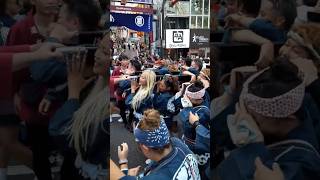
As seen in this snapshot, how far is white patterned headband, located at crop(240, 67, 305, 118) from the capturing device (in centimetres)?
171

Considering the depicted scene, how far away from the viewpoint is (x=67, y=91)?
64.0 inches

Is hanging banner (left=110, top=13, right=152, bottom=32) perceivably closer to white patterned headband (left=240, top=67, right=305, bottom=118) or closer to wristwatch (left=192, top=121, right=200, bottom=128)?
wristwatch (left=192, top=121, right=200, bottom=128)

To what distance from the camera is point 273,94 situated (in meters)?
1.71


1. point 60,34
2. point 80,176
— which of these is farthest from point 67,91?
point 80,176

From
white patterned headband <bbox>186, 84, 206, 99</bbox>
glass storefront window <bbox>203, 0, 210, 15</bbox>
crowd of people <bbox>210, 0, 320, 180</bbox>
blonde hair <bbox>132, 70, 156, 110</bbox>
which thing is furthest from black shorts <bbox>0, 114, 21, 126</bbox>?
white patterned headband <bbox>186, 84, 206, 99</bbox>

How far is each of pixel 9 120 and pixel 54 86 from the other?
21 cm

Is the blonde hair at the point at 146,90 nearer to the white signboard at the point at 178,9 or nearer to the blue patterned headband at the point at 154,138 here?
the blue patterned headband at the point at 154,138

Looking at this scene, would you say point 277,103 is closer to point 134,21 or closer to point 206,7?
point 206,7

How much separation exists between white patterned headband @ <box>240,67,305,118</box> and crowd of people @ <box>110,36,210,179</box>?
974 millimetres

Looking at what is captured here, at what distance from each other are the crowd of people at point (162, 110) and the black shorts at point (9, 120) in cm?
98

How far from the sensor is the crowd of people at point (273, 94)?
1.72 metres

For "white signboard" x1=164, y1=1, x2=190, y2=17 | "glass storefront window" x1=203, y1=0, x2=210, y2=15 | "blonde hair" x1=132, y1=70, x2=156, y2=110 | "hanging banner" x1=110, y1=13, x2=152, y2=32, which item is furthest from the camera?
"blonde hair" x1=132, y1=70, x2=156, y2=110

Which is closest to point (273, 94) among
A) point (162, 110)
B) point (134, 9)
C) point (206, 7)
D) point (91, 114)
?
point (91, 114)

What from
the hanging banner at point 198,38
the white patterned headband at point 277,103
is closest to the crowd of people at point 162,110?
the hanging banner at point 198,38
